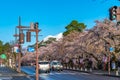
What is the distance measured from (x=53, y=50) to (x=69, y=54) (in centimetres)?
2971

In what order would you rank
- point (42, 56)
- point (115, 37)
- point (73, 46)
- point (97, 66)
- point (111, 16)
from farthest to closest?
point (42, 56)
point (73, 46)
point (97, 66)
point (115, 37)
point (111, 16)

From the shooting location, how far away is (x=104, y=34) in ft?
215

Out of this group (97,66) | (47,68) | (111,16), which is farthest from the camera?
(97,66)

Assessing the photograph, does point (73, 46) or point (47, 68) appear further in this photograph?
point (73, 46)

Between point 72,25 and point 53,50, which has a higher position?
point 72,25

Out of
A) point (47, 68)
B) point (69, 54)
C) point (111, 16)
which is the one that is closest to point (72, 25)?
point (69, 54)

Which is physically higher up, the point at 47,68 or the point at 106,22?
the point at 106,22

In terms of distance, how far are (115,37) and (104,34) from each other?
1.94 meters

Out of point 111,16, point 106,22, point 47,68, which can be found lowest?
point 47,68

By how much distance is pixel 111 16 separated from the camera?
82.8 ft

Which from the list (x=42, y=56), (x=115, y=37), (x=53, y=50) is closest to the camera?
(x=115, y=37)

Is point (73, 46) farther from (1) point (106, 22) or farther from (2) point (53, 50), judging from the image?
(2) point (53, 50)

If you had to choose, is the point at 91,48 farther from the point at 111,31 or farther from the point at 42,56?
the point at 42,56

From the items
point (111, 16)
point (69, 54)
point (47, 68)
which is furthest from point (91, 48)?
point (111, 16)
